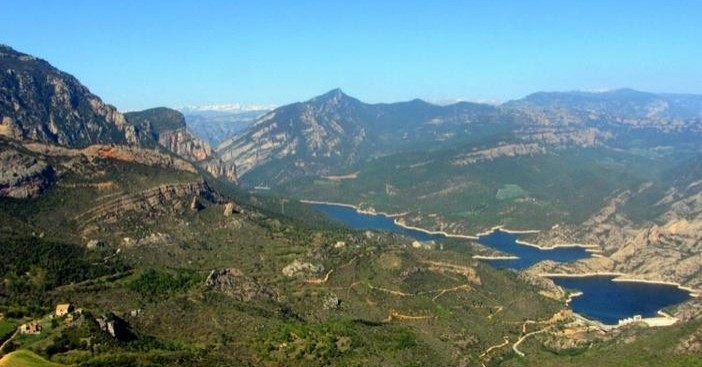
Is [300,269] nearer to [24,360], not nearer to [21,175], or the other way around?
[21,175]

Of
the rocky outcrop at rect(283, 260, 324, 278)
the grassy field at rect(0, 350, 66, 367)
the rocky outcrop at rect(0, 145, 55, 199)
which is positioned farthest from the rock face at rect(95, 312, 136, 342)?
the rocky outcrop at rect(0, 145, 55, 199)

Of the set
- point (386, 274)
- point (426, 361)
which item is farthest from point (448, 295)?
point (426, 361)

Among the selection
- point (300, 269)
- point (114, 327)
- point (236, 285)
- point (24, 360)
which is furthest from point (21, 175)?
point (24, 360)

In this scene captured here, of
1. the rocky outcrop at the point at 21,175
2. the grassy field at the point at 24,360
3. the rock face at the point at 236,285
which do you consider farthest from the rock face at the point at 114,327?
the rocky outcrop at the point at 21,175

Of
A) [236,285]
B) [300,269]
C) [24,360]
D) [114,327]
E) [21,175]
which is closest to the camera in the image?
[24,360]

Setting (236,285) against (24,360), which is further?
(236,285)

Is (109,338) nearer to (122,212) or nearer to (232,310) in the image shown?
(232,310)

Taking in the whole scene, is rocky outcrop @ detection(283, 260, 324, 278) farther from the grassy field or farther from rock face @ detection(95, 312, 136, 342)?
the grassy field
